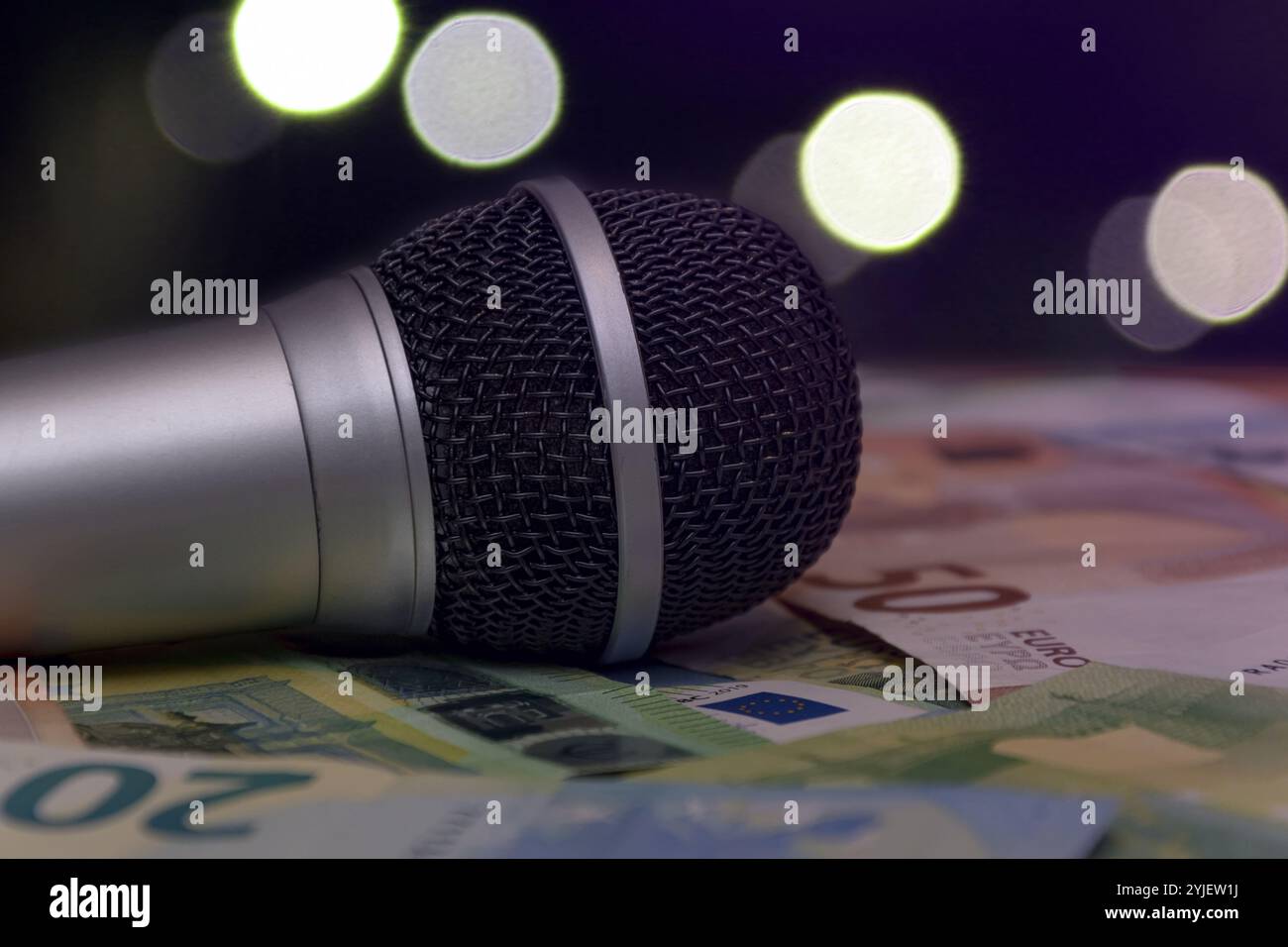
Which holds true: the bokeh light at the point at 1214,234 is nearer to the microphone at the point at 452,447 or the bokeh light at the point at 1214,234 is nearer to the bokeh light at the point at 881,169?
the bokeh light at the point at 881,169

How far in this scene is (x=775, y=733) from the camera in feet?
3.12

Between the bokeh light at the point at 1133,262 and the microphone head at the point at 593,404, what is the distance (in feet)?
3.37

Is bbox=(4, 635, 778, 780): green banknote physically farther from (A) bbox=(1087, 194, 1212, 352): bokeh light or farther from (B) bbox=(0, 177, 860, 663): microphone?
Result: (A) bbox=(1087, 194, 1212, 352): bokeh light

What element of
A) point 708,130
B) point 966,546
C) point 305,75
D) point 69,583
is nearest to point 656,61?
point 708,130

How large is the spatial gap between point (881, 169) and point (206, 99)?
85cm

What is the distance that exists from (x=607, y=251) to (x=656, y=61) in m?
0.81

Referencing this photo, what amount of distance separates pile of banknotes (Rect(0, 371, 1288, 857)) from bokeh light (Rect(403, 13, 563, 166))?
0.66 meters

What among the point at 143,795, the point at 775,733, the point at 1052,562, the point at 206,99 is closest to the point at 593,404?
the point at 775,733

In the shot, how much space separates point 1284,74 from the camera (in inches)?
73.0

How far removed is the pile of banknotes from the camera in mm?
778

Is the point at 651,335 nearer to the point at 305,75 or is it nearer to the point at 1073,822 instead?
the point at 1073,822

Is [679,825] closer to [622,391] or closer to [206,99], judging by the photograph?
[622,391]

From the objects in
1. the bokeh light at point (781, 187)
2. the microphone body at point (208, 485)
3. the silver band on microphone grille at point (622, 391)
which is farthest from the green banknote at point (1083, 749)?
the bokeh light at point (781, 187)

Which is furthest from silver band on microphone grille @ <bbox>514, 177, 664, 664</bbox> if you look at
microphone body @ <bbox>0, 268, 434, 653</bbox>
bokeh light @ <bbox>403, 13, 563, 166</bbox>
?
bokeh light @ <bbox>403, 13, 563, 166</bbox>
